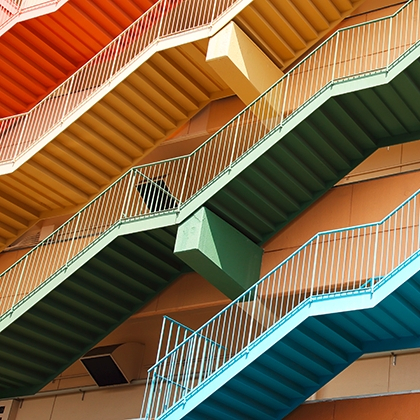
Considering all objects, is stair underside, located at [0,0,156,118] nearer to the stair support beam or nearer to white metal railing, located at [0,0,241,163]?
white metal railing, located at [0,0,241,163]

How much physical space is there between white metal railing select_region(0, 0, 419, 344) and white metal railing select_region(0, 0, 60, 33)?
16.9 feet

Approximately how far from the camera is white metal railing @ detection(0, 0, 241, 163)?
62.7 feet

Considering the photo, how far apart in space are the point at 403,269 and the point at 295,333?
2.15m

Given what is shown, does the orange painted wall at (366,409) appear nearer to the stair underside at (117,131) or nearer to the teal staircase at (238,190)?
the teal staircase at (238,190)

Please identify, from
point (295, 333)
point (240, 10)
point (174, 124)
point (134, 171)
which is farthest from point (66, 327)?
point (240, 10)

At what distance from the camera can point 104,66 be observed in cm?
2084

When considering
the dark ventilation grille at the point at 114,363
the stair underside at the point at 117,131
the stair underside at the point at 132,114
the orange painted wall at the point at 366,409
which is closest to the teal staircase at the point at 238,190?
the dark ventilation grille at the point at 114,363

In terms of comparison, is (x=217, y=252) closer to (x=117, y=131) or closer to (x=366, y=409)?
(x=366, y=409)

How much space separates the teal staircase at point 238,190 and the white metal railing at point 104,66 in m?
2.26

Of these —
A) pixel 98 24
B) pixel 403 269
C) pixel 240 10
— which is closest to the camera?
pixel 403 269

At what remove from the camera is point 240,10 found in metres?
17.7

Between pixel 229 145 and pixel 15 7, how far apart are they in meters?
8.71

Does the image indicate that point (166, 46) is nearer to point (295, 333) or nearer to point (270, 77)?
point (270, 77)

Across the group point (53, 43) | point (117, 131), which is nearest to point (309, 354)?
point (117, 131)
